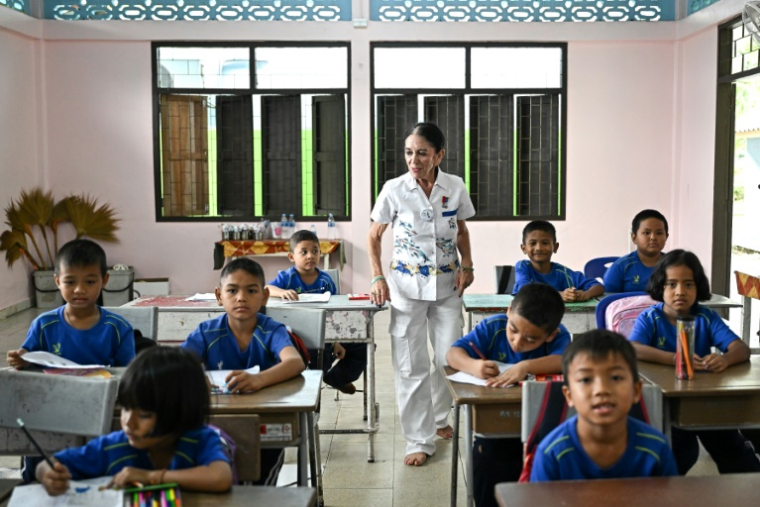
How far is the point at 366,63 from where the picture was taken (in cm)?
841

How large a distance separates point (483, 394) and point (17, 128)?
6.87m

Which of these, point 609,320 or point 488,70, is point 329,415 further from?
point 488,70

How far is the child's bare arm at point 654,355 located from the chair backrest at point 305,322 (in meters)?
1.13

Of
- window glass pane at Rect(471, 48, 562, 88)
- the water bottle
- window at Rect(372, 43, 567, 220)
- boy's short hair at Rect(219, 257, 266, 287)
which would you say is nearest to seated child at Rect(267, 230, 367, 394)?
boy's short hair at Rect(219, 257, 266, 287)

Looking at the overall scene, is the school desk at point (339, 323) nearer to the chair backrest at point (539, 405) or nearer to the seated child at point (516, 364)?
the seated child at point (516, 364)

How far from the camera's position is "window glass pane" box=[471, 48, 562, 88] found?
850 centimetres

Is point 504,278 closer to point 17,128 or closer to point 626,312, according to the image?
point 626,312

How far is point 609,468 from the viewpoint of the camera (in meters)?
1.90

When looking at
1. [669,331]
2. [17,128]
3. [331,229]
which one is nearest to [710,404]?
[669,331]

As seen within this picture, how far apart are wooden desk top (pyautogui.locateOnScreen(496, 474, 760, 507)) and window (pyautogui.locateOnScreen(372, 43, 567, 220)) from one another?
691 centimetres

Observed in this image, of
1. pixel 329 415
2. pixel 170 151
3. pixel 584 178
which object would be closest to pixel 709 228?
pixel 584 178

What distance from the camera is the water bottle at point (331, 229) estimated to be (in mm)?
8547

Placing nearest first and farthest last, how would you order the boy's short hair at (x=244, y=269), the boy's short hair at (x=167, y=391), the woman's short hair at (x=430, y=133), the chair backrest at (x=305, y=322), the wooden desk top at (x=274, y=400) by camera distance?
the boy's short hair at (x=167, y=391), the wooden desk top at (x=274, y=400), the boy's short hair at (x=244, y=269), the chair backrest at (x=305, y=322), the woman's short hair at (x=430, y=133)

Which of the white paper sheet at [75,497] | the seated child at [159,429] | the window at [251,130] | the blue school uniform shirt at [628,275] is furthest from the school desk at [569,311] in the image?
the window at [251,130]
